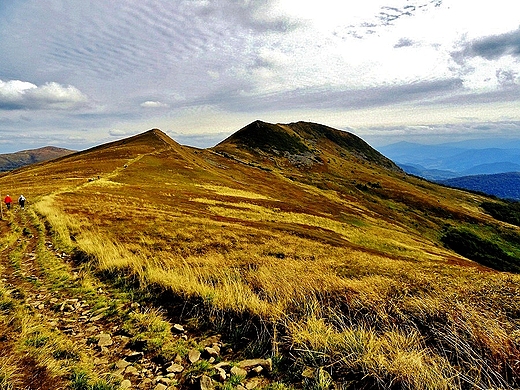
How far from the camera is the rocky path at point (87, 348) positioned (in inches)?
240

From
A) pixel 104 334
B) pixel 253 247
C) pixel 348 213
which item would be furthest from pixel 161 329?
pixel 348 213

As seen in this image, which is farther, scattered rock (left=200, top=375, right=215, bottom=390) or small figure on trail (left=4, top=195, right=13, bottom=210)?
small figure on trail (left=4, top=195, right=13, bottom=210)

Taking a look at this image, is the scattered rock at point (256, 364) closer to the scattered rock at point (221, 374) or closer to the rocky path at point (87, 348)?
the rocky path at point (87, 348)

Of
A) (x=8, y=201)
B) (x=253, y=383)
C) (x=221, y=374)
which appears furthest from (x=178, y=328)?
(x=8, y=201)

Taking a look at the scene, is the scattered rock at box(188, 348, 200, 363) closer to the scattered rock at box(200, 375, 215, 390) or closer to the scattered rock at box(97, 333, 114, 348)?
the scattered rock at box(200, 375, 215, 390)

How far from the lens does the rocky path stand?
6.11m

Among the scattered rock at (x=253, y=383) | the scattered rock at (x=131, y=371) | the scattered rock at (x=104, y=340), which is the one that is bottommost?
the scattered rock at (x=104, y=340)

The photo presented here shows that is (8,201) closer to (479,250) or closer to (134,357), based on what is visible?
(134,357)

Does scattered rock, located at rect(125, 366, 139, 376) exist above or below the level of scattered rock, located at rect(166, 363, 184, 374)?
above

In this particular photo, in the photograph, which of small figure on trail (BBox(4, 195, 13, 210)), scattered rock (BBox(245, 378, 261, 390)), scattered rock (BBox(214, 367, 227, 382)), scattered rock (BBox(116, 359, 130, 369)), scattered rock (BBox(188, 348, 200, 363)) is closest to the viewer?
scattered rock (BBox(245, 378, 261, 390))

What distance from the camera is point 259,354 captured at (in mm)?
7219

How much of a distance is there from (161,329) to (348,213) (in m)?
76.6

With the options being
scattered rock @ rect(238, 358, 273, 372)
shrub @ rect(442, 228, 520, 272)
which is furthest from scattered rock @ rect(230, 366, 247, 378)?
shrub @ rect(442, 228, 520, 272)

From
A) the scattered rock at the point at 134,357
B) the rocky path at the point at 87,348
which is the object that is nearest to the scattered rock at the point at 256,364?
the rocky path at the point at 87,348
